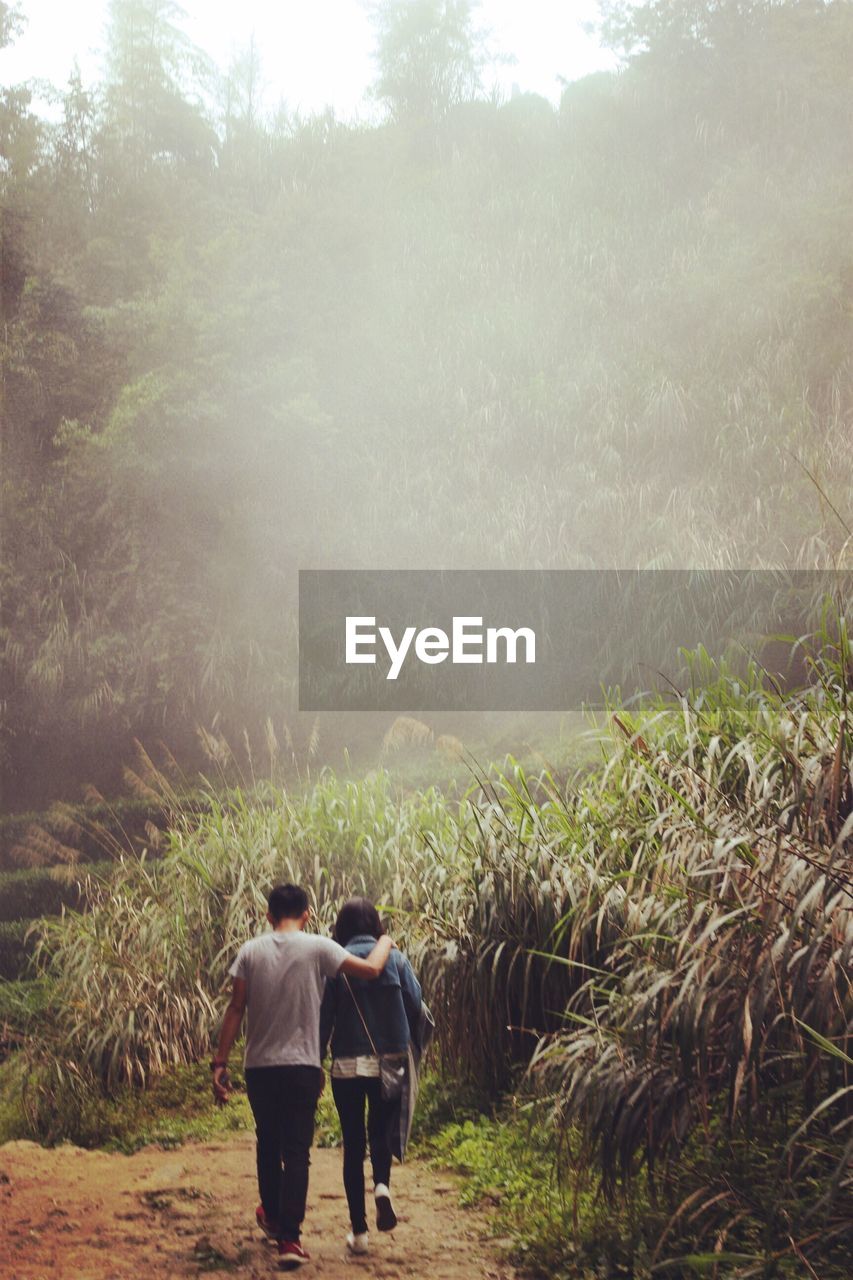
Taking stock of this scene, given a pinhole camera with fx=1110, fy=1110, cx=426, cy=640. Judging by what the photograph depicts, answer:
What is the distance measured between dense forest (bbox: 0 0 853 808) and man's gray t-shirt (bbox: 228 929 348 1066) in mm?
5105

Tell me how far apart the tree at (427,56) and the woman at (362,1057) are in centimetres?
951

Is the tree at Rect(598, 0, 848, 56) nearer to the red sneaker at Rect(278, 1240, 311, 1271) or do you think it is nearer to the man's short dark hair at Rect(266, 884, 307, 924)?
the man's short dark hair at Rect(266, 884, 307, 924)

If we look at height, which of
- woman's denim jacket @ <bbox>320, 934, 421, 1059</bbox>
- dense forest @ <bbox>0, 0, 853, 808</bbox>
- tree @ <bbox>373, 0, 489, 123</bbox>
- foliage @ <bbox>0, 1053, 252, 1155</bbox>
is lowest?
foliage @ <bbox>0, 1053, 252, 1155</bbox>

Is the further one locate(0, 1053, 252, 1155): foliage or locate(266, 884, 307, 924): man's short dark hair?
locate(0, 1053, 252, 1155): foliage

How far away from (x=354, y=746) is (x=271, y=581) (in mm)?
1803

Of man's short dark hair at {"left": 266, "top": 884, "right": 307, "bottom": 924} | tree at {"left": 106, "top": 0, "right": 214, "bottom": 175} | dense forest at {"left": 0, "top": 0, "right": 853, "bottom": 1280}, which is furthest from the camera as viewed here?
tree at {"left": 106, "top": 0, "right": 214, "bottom": 175}

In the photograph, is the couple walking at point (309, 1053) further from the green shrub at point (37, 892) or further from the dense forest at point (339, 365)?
the dense forest at point (339, 365)

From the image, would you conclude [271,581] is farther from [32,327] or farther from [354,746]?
[32,327]

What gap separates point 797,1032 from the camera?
2383 millimetres

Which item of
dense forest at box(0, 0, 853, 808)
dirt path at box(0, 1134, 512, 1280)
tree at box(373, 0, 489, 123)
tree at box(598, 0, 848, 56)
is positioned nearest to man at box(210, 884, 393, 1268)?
dirt path at box(0, 1134, 512, 1280)

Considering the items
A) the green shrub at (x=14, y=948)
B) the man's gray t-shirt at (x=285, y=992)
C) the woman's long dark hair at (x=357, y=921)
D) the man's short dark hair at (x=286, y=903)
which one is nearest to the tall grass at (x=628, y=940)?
the woman's long dark hair at (x=357, y=921)

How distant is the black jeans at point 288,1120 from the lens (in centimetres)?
286

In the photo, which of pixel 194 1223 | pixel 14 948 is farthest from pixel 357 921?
pixel 14 948

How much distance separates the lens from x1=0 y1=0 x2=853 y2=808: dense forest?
8320mm
